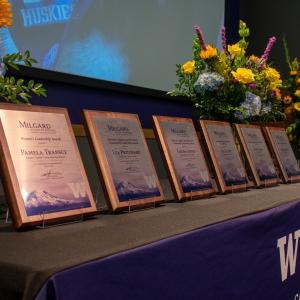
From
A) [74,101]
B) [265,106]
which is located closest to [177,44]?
[74,101]

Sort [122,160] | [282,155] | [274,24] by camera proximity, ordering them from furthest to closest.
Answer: [274,24]
[282,155]
[122,160]

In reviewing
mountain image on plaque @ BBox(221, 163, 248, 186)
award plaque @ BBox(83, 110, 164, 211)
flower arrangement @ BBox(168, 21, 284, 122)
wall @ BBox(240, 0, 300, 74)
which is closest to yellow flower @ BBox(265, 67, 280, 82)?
flower arrangement @ BBox(168, 21, 284, 122)

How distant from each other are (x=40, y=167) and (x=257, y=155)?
0.81 meters

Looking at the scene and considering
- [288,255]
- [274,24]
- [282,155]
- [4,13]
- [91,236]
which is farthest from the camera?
[274,24]

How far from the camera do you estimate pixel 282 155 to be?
1.53m

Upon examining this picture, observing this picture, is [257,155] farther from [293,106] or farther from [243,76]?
[293,106]

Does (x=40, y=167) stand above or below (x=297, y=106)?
below

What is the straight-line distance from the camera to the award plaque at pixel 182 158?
3.32 ft

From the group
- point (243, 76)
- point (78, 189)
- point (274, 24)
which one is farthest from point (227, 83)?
point (274, 24)

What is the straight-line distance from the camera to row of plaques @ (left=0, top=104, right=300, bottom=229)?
711 millimetres

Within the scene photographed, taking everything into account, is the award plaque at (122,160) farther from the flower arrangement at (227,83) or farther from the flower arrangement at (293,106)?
the flower arrangement at (293,106)

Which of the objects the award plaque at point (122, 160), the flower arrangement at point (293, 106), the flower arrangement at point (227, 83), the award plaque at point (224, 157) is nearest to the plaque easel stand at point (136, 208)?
the award plaque at point (122, 160)

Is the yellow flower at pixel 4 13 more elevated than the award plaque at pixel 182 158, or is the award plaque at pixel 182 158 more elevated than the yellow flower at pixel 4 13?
the yellow flower at pixel 4 13

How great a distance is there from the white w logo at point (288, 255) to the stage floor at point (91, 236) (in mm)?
91
